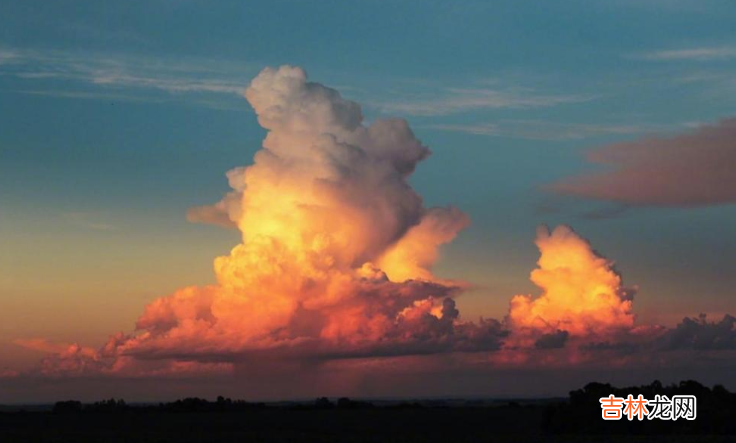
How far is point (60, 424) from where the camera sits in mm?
142875

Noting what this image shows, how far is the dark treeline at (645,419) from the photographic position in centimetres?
10450

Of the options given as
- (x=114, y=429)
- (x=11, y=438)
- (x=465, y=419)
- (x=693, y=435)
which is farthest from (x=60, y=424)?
(x=693, y=435)

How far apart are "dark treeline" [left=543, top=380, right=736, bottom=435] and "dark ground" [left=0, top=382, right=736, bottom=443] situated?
3.8 inches

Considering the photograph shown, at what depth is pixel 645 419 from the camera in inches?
4245

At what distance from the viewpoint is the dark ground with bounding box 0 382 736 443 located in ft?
341

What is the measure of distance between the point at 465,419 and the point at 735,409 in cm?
5955

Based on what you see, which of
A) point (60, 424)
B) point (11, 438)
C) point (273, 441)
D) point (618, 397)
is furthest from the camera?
point (60, 424)

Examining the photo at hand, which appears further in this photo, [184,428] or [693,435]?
[184,428]

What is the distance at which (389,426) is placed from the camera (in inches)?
5659

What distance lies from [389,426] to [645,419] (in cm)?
4440

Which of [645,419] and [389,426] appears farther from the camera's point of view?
[389,426]

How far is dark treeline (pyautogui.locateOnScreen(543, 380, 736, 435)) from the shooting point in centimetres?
10450

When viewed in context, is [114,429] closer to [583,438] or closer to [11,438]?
[11,438]

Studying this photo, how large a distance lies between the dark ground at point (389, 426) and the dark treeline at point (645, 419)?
0.32 ft
